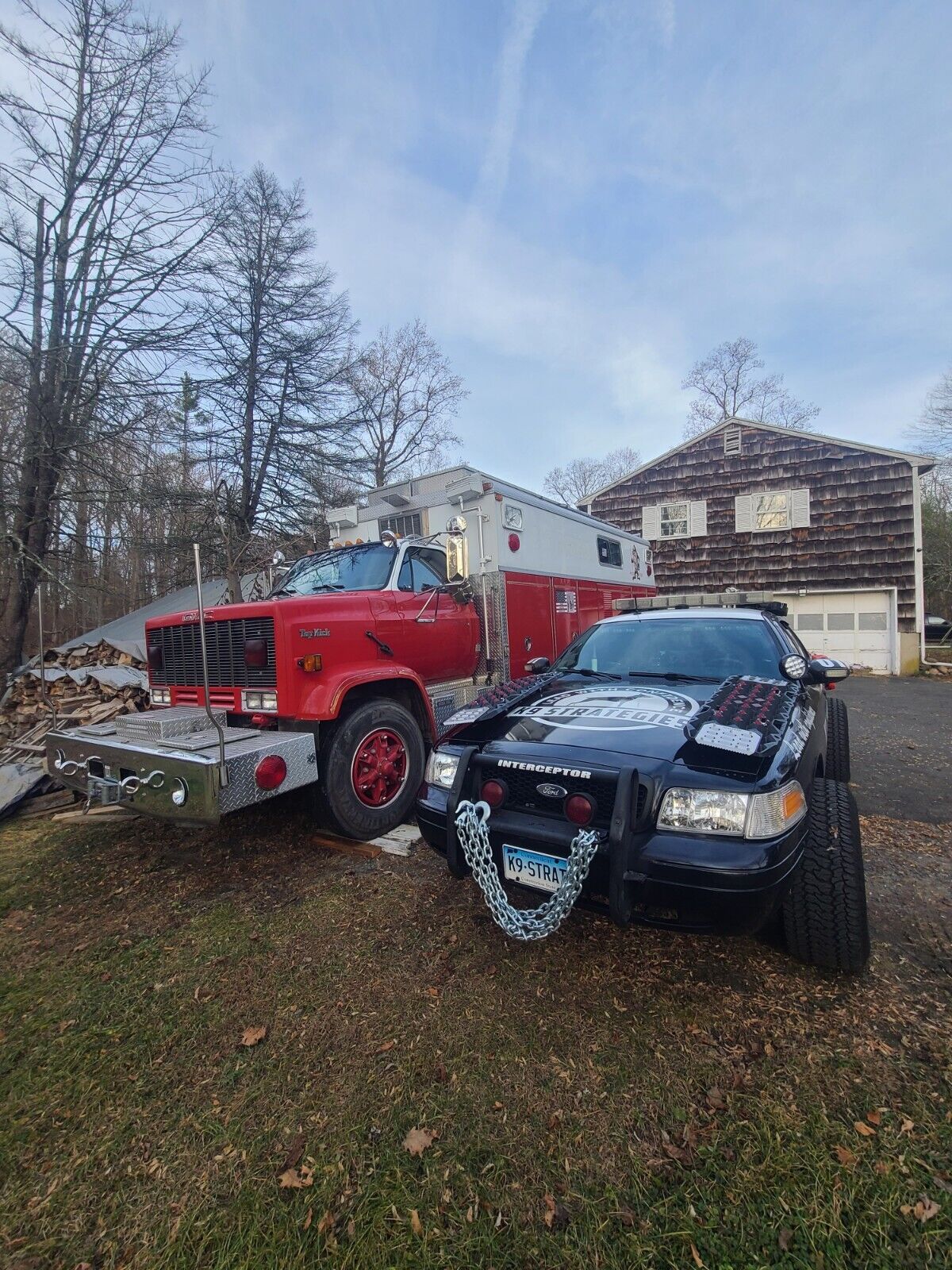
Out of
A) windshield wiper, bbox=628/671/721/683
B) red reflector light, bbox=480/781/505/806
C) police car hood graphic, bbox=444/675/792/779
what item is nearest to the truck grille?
police car hood graphic, bbox=444/675/792/779

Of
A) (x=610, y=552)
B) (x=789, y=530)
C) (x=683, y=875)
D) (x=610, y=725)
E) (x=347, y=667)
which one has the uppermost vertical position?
(x=789, y=530)

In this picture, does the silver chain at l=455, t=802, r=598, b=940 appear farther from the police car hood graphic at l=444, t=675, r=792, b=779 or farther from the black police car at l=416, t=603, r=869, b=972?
the police car hood graphic at l=444, t=675, r=792, b=779

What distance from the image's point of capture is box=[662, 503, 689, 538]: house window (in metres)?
16.5

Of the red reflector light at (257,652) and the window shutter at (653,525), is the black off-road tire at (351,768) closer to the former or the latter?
the red reflector light at (257,652)

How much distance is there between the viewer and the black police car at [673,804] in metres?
2.18

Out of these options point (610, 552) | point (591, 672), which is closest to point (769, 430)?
point (610, 552)

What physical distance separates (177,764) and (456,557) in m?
2.83

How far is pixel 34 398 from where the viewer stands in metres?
7.59

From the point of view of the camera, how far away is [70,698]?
6863mm

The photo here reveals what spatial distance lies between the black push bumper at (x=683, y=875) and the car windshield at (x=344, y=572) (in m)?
3.13

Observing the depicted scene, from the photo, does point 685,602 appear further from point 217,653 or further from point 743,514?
point 743,514

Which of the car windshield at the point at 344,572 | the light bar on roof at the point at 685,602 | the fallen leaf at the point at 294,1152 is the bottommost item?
the fallen leaf at the point at 294,1152

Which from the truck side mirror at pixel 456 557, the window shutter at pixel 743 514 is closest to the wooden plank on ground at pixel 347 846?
the truck side mirror at pixel 456 557

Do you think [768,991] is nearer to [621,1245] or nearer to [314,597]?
[621,1245]
